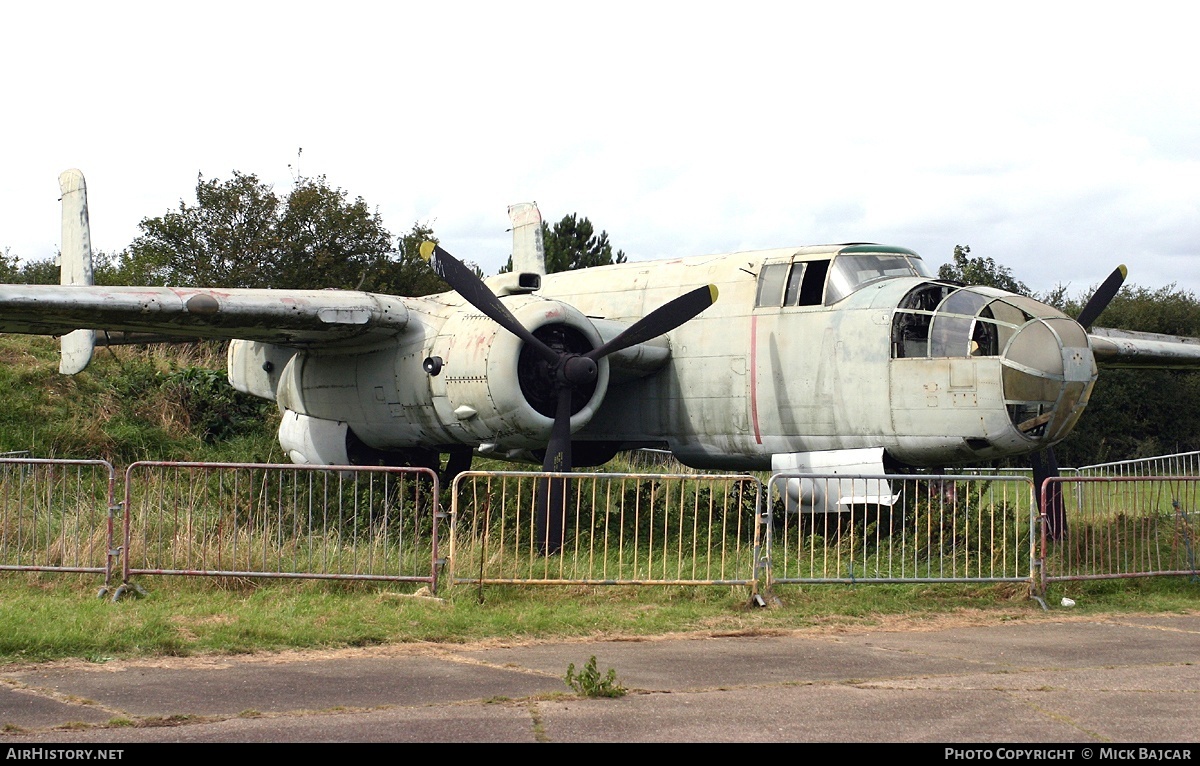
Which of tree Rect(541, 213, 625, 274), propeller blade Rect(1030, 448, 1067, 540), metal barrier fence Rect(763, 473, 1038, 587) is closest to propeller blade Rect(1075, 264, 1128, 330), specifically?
propeller blade Rect(1030, 448, 1067, 540)

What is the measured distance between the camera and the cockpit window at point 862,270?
1273 centimetres

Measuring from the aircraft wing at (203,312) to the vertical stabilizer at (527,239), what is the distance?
4.26 m

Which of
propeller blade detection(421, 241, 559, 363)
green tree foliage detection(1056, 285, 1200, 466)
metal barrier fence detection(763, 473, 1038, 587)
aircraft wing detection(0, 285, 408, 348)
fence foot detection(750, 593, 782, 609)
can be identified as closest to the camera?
fence foot detection(750, 593, 782, 609)

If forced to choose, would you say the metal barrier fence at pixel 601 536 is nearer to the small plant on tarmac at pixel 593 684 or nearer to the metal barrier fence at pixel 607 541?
the metal barrier fence at pixel 607 541

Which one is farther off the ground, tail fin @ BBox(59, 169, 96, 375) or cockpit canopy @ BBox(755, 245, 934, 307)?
tail fin @ BBox(59, 169, 96, 375)

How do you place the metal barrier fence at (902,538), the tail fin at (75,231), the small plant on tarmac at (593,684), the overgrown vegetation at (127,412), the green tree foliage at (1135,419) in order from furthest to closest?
the green tree foliage at (1135,419) → the overgrown vegetation at (127,412) → the tail fin at (75,231) → the metal barrier fence at (902,538) → the small plant on tarmac at (593,684)

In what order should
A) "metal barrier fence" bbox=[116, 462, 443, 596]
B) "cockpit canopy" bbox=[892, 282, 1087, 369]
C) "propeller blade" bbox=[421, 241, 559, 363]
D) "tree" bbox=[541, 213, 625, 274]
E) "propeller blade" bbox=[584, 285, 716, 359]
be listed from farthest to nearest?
"tree" bbox=[541, 213, 625, 274] < "propeller blade" bbox=[584, 285, 716, 359] < "propeller blade" bbox=[421, 241, 559, 363] < "cockpit canopy" bbox=[892, 282, 1087, 369] < "metal barrier fence" bbox=[116, 462, 443, 596]

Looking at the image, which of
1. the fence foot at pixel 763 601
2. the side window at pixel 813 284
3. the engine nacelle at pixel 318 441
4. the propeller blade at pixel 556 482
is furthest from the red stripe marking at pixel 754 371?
the engine nacelle at pixel 318 441

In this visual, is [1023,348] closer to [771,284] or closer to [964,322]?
[964,322]

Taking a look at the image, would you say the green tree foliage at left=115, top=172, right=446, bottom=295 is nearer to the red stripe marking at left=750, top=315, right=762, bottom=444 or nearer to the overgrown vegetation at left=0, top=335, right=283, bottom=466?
the overgrown vegetation at left=0, top=335, right=283, bottom=466

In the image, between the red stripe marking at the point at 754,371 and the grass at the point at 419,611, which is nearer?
the grass at the point at 419,611

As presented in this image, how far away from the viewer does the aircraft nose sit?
437 inches

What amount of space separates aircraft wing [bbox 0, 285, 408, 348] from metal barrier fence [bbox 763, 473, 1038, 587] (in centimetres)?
505
